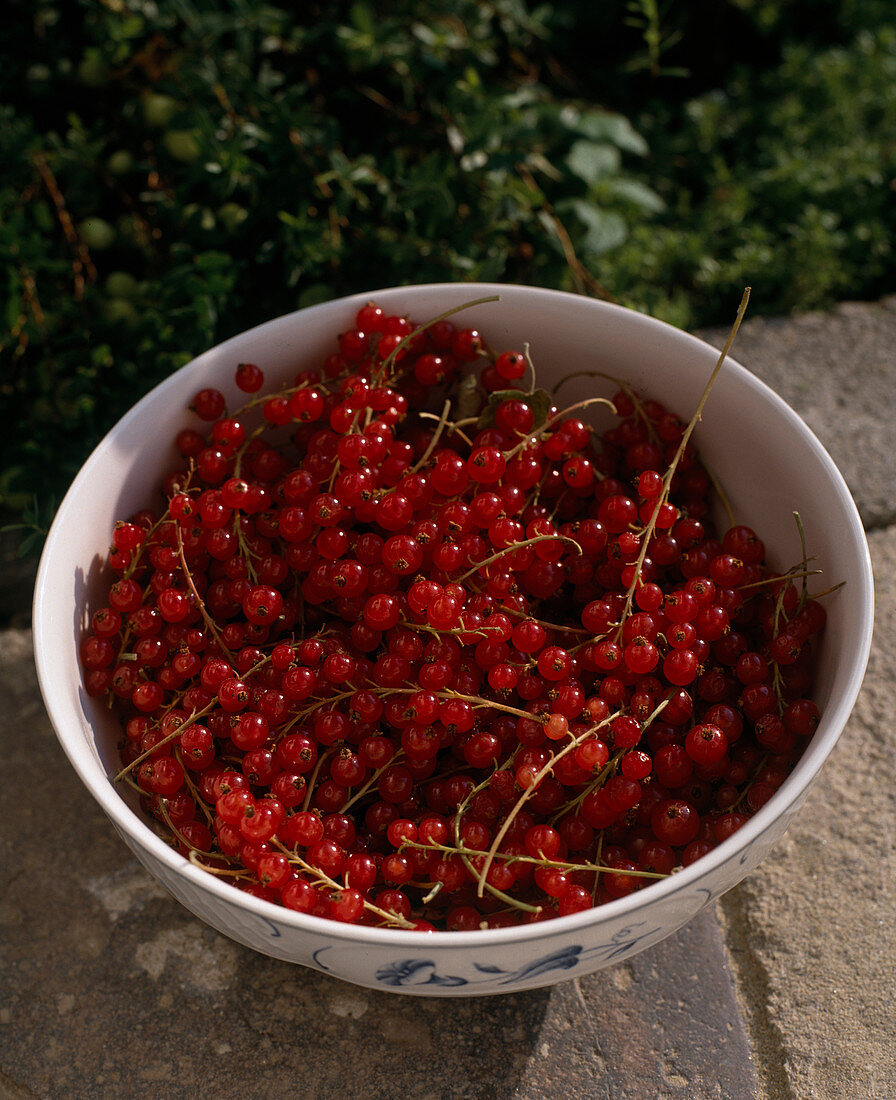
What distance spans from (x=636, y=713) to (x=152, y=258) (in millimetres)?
765

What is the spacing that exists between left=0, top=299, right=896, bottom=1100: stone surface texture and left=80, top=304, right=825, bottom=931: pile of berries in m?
0.15

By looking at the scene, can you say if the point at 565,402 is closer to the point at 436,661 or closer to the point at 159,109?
the point at 436,661

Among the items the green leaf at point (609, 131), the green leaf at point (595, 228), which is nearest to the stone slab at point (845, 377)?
the green leaf at point (595, 228)

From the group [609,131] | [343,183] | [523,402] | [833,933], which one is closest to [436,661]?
[523,402]

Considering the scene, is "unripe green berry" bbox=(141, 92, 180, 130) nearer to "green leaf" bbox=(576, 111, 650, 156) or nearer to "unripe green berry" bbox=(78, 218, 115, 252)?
"unripe green berry" bbox=(78, 218, 115, 252)

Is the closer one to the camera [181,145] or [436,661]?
[436,661]

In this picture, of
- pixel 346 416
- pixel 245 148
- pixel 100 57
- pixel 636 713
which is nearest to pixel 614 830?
pixel 636 713

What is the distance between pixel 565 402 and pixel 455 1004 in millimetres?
506

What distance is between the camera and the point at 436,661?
65 cm

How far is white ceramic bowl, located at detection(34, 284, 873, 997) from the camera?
54 cm

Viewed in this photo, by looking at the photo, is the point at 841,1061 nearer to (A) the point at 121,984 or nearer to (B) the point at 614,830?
(B) the point at 614,830

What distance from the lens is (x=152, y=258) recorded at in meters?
1.07

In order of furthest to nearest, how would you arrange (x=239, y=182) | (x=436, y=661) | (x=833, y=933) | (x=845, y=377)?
(x=845, y=377)
(x=239, y=182)
(x=833, y=933)
(x=436, y=661)

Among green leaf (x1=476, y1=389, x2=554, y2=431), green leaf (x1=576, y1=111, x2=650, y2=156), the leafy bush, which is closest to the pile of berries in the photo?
green leaf (x1=476, y1=389, x2=554, y2=431)
